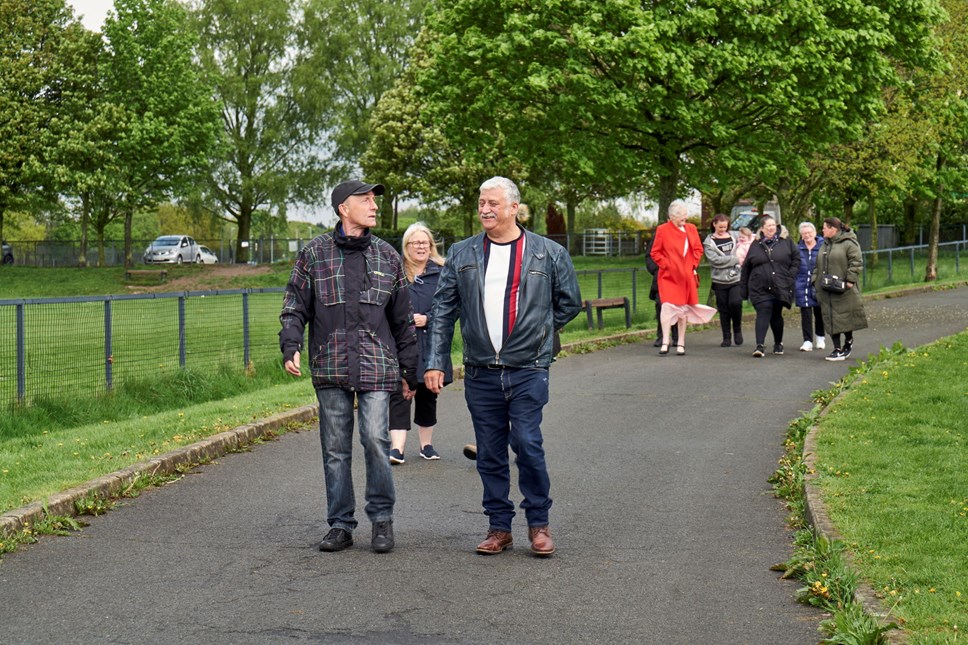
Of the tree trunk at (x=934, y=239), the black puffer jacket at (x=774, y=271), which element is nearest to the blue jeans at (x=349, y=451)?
the black puffer jacket at (x=774, y=271)

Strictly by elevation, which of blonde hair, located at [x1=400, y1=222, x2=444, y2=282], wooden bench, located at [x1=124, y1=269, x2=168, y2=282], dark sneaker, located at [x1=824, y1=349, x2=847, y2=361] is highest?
blonde hair, located at [x1=400, y1=222, x2=444, y2=282]

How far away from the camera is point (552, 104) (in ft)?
97.9

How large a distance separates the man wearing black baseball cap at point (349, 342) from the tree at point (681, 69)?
68.9 ft

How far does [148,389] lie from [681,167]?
21.3 meters

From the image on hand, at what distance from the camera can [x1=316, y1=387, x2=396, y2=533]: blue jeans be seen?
7.04m

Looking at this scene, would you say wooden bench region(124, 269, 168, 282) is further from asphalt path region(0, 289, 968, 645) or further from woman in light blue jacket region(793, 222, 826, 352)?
asphalt path region(0, 289, 968, 645)

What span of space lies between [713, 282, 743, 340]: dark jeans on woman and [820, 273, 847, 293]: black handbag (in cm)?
218

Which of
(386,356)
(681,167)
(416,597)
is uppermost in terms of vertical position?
(681,167)

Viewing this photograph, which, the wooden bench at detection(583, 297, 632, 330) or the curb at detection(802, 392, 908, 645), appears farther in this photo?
the wooden bench at detection(583, 297, 632, 330)

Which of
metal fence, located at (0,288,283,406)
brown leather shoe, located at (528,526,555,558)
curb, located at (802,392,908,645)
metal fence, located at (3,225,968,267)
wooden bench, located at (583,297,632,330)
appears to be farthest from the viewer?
metal fence, located at (3,225,968,267)

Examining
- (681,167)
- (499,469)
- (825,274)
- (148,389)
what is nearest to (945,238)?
(681,167)

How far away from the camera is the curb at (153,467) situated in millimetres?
7422

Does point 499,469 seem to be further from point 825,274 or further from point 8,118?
point 8,118

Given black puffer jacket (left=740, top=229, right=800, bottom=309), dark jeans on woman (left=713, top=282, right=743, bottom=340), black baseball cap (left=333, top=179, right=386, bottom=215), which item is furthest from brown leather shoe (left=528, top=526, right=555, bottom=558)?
dark jeans on woman (left=713, top=282, right=743, bottom=340)
